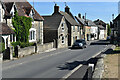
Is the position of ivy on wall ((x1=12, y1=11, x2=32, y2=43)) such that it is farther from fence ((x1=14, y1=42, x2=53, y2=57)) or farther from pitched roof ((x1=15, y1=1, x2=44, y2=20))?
fence ((x1=14, y1=42, x2=53, y2=57))

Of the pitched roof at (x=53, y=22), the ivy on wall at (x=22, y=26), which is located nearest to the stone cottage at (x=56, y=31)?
the pitched roof at (x=53, y=22)

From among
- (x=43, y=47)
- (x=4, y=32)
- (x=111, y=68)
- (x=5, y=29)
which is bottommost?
(x=111, y=68)

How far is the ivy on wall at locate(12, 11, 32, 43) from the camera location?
2554 cm

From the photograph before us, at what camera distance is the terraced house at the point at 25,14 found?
24281 millimetres

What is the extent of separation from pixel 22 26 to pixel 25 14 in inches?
102

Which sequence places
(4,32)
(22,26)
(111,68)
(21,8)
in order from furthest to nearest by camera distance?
(21,8) → (22,26) → (4,32) → (111,68)

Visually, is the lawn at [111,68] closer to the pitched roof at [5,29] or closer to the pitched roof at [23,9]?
the pitched roof at [5,29]

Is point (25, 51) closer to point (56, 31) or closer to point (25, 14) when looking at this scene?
point (25, 14)

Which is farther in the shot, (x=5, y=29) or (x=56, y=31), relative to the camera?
(x=56, y=31)

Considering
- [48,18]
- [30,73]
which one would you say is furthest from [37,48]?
[48,18]

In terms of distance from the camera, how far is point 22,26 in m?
26.6

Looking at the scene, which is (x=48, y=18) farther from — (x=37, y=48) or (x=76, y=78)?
(x=76, y=78)

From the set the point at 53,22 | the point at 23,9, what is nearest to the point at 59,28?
the point at 53,22

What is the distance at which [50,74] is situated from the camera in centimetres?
1366
